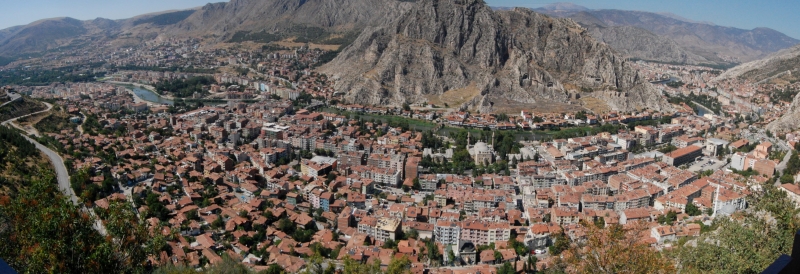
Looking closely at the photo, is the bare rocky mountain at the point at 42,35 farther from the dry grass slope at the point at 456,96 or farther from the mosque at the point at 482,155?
the mosque at the point at 482,155

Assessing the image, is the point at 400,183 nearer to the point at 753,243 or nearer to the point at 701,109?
the point at 753,243

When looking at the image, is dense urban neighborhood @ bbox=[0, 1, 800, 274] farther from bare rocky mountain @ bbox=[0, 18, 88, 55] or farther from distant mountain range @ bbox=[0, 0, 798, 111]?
bare rocky mountain @ bbox=[0, 18, 88, 55]

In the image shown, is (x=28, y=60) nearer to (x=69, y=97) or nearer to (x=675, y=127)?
(x=69, y=97)

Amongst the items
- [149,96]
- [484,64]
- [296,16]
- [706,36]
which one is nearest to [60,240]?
[484,64]

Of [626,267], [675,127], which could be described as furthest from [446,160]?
[626,267]

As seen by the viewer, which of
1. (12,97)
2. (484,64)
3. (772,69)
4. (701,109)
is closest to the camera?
(12,97)

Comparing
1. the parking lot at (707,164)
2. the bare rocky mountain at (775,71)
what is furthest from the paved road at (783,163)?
the bare rocky mountain at (775,71)
